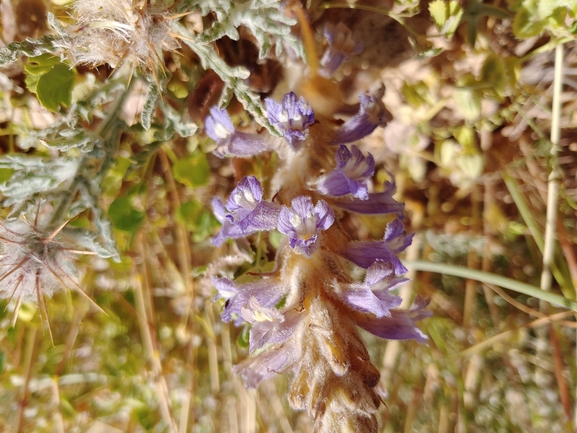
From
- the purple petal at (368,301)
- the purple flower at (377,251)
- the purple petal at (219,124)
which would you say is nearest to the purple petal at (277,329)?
the purple petal at (368,301)

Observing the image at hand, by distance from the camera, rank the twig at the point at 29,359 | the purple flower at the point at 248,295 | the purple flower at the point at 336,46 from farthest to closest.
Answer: the twig at the point at 29,359 < the purple flower at the point at 336,46 < the purple flower at the point at 248,295

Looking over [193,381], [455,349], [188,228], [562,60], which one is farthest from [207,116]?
[455,349]

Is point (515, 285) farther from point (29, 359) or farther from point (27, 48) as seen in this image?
point (29, 359)

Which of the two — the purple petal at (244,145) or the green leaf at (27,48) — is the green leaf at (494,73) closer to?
the purple petal at (244,145)

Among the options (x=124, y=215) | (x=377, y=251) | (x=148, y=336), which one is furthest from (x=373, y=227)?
(x=148, y=336)

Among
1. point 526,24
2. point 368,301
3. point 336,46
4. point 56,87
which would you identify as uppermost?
point 526,24

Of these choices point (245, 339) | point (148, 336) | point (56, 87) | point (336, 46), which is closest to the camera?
point (56, 87)
